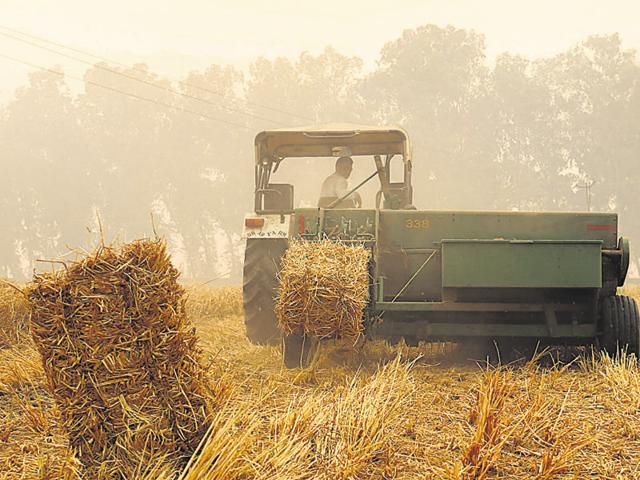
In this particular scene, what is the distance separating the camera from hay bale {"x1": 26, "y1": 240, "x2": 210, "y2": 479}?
9.96 feet

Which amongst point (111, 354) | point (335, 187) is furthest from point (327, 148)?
point (111, 354)

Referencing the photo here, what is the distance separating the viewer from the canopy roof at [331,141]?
7.82 metres

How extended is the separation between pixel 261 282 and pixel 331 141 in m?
2.11

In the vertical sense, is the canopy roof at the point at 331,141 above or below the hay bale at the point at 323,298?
above

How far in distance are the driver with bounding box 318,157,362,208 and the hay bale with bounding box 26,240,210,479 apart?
4570 millimetres

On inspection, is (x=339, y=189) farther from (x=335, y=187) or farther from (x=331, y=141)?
(x=331, y=141)

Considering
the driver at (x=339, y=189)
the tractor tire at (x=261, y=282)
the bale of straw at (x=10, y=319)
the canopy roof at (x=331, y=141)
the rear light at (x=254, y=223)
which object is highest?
the canopy roof at (x=331, y=141)

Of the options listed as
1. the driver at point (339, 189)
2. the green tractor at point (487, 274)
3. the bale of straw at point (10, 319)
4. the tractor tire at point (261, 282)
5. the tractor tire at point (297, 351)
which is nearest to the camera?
the green tractor at point (487, 274)

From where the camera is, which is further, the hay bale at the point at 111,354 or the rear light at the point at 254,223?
the rear light at the point at 254,223

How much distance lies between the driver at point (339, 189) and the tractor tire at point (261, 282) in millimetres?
984

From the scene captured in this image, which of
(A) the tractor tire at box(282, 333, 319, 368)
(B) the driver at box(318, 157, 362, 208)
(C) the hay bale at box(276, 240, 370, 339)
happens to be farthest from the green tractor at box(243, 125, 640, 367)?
(B) the driver at box(318, 157, 362, 208)

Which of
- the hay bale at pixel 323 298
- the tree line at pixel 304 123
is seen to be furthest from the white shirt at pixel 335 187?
the tree line at pixel 304 123

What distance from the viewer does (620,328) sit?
6.07 meters

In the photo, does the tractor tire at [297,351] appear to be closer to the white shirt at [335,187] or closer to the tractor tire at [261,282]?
the tractor tire at [261,282]
